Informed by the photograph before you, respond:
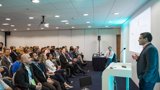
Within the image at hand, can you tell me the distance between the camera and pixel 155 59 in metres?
2.77

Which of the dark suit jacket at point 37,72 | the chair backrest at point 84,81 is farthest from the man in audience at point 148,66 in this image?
the dark suit jacket at point 37,72

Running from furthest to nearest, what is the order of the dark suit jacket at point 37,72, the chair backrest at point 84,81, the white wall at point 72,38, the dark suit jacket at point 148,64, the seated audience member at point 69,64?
1. the white wall at point 72,38
2. the seated audience member at point 69,64
3. the dark suit jacket at point 37,72
4. the chair backrest at point 84,81
5. the dark suit jacket at point 148,64

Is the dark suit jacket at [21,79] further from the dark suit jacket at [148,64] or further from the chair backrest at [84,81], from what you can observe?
the dark suit jacket at [148,64]

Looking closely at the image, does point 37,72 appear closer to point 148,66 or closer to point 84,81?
point 84,81

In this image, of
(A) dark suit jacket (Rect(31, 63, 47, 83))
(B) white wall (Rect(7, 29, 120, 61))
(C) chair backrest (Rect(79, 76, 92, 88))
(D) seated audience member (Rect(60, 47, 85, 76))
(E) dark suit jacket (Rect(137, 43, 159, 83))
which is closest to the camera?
(E) dark suit jacket (Rect(137, 43, 159, 83))

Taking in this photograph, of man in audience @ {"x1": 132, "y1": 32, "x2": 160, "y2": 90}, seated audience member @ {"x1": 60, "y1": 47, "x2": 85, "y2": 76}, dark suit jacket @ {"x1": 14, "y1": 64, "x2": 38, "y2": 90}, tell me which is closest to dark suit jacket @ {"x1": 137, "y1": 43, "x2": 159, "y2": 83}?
man in audience @ {"x1": 132, "y1": 32, "x2": 160, "y2": 90}

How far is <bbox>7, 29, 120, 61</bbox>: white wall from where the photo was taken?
48.2ft

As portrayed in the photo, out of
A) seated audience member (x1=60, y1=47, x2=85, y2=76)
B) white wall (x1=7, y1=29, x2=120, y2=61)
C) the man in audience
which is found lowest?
seated audience member (x1=60, y1=47, x2=85, y2=76)

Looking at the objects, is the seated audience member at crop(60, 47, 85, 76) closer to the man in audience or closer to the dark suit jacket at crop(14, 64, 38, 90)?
the dark suit jacket at crop(14, 64, 38, 90)

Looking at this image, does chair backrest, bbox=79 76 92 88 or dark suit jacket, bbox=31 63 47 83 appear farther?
dark suit jacket, bbox=31 63 47 83

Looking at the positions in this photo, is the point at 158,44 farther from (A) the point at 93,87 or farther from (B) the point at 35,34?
(B) the point at 35,34

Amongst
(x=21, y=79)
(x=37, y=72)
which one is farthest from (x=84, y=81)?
(x=37, y=72)

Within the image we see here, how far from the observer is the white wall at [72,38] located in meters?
14.7

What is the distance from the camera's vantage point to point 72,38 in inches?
603
